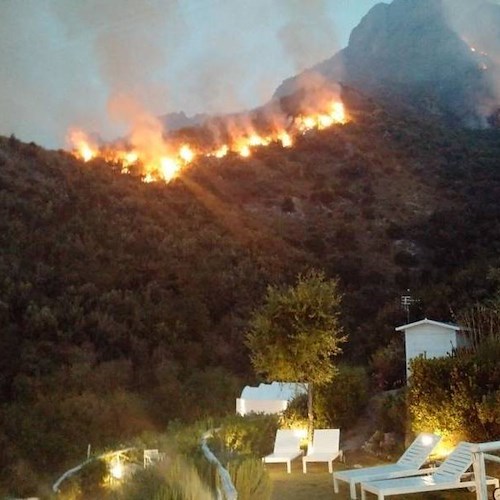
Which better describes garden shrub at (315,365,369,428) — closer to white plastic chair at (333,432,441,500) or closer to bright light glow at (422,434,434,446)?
white plastic chair at (333,432,441,500)

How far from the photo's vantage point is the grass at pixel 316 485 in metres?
7.83

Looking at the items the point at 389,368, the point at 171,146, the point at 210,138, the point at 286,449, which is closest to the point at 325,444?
the point at 286,449

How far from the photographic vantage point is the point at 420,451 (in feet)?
28.0

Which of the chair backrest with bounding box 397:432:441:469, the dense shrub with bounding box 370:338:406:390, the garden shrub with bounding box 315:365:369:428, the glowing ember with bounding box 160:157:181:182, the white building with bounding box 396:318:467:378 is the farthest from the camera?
the glowing ember with bounding box 160:157:181:182

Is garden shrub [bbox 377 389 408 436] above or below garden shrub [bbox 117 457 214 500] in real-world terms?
above

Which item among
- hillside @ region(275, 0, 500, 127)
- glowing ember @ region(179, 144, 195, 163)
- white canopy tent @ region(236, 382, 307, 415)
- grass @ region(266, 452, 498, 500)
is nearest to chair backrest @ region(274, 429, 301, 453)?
grass @ region(266, 452, 498, 500)

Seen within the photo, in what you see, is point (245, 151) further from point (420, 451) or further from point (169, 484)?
point (169, 484)

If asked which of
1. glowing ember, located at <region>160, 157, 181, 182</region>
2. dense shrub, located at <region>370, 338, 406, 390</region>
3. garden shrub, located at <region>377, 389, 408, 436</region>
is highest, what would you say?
glowing ember, located at <region>160, 157, 181, 182</region>

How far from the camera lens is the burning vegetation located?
152 feet

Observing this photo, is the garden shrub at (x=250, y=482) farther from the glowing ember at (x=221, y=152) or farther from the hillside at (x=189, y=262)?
the glowing ember at (x=221, y=152)

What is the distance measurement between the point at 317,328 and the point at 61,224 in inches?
774

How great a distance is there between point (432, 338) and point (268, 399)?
436 centimetres

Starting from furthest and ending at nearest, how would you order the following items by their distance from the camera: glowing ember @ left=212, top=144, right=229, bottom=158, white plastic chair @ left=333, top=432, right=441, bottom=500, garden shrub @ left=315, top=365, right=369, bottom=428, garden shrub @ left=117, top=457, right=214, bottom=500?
glowing ember @ left=212, top=144, right=229, bottom=158
garden shrub @ left=315, top=365, right=369, bottom=428
white plastic chair @ left=333, top=432, right=441, bottom=500
garden shrub @ left=117, top=457, right=214, bottom=500

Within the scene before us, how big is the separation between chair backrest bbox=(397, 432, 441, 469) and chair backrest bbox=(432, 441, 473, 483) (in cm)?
60
